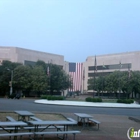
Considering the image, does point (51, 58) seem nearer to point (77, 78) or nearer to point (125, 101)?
point (77, 78)

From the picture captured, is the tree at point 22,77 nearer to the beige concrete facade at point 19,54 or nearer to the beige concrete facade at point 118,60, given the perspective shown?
the beige concrete facade at point 19,54

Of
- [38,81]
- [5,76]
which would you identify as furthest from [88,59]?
[5,76]

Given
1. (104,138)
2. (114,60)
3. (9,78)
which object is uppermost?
(114,60)

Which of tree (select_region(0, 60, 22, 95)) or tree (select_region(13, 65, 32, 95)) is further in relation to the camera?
tree (select_region(0, 60, 22, 95))

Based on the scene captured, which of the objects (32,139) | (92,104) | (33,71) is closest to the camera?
(32,139)

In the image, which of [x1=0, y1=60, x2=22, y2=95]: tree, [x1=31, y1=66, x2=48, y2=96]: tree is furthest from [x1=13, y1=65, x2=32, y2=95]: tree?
[x1=0, y1=60, x2=22, y2=95]: tree

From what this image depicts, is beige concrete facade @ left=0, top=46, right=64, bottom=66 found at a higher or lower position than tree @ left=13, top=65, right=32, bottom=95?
higher

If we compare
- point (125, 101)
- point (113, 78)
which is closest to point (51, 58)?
point (113, 78)

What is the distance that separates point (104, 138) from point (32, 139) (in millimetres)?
2814

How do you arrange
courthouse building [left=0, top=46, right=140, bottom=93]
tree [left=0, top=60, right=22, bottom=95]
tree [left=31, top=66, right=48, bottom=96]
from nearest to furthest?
tree [left=31, top=66, right=48, bottom=96]
tree [left=0, top=60, right=22, bottom=95]
courthouse building [left=0, top=46, right=140, bottom=93]

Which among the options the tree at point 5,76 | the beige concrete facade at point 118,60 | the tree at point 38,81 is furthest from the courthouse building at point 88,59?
the tree at point 38,81

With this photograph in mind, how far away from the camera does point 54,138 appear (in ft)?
32.9

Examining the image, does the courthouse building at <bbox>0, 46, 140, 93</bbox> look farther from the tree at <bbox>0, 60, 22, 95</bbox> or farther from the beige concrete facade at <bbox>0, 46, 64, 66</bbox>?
the tree at <bbox>0, 60, 22, 95</bbox>

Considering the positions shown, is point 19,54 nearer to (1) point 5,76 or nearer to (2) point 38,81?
(1) point 5,76
